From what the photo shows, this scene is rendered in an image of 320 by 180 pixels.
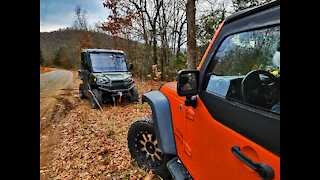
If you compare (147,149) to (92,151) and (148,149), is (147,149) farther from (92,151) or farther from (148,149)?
(92,151)

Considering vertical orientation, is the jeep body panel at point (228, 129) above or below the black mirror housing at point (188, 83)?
below

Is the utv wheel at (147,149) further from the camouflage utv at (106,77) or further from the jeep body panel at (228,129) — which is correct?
the camouflage utv at (106,77)

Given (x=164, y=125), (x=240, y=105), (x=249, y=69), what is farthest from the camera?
→ (x=164, y=125)

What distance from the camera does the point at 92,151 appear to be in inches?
136

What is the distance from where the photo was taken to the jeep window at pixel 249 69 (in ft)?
2.89

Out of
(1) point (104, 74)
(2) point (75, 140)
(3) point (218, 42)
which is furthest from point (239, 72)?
(1) point (104, 74)

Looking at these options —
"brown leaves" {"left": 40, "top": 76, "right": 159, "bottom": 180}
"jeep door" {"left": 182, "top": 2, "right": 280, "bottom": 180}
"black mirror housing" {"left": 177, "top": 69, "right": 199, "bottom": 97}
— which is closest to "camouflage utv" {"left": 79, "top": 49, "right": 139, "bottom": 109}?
"brown leaves" {"left": 40, "top": 76, "right": 159, "bottom": 180}

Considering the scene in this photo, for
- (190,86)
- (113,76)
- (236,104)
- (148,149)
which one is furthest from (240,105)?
(113,76)

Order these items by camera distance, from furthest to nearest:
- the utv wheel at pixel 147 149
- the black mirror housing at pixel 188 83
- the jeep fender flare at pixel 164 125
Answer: the utv wheel at pixel 147 149 < the jeep fender flare at pixel 164 125 < the black mirror housing at pixel 188 83

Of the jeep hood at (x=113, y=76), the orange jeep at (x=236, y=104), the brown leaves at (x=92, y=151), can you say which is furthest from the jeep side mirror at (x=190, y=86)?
the jeep hood at (x=113, y=76)

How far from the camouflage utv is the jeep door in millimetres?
4868

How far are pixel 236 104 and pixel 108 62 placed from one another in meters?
6.65

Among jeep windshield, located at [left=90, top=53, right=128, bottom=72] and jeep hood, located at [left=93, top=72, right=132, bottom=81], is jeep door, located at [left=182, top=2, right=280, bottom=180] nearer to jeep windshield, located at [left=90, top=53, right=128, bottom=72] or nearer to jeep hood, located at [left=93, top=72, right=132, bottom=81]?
jeep hood, located at [left=93, top=72, right=132, bottom=81]
